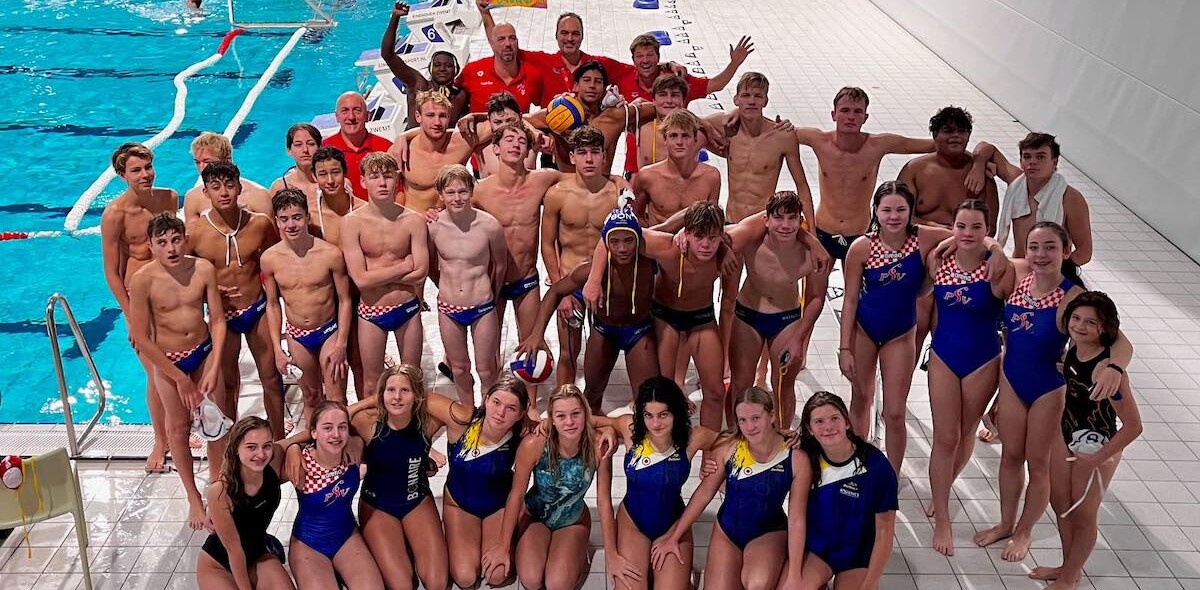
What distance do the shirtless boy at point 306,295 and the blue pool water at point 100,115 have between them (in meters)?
1.91

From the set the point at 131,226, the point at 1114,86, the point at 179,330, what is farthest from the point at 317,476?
the point at 1114,86

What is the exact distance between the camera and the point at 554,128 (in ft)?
20.5

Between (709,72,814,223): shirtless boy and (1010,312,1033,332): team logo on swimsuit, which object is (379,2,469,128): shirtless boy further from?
(1010,312,1033,332): team logo on swimsuit

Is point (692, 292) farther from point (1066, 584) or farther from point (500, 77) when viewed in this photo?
point (500, 77)

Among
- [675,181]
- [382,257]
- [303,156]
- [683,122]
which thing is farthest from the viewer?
[675,181]

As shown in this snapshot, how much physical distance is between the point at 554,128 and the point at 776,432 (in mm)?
2842

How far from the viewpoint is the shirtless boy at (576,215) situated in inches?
203

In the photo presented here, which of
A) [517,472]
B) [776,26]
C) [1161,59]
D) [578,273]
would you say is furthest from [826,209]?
[776,26]

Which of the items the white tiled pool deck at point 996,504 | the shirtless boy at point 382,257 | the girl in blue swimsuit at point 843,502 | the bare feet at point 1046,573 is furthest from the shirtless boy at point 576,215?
the bare feet at point 1046,573

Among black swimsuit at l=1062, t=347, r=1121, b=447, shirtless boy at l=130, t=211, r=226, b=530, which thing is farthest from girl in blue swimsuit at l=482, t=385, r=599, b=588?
black swimsuit at l=1062, t=347, r=1121, b=447

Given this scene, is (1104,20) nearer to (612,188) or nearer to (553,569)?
(612,188)

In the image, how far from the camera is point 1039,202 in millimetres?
5102

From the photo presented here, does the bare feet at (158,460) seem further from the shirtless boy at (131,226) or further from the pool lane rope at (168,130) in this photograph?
the pool lane rope at (168,130)

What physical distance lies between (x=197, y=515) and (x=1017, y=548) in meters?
3.73
